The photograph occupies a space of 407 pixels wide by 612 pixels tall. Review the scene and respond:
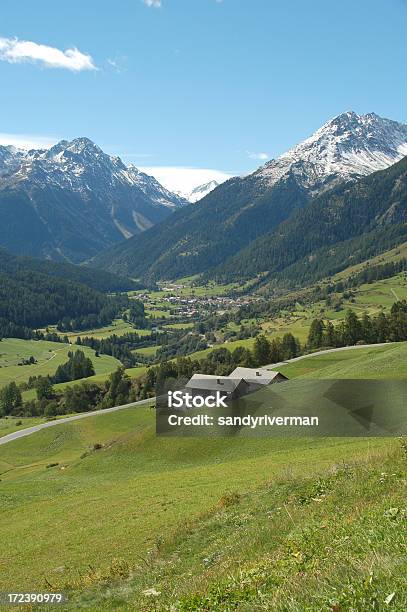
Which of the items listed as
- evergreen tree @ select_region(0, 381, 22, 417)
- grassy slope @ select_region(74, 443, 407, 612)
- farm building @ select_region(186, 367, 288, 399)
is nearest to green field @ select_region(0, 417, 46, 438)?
evergreen tree @ select_region(0, 381, 22, 417)

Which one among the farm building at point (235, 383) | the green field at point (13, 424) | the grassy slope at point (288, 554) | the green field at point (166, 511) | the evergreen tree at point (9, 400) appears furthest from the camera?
the evergreen tree at point (9, 400)

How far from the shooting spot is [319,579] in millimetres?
8703

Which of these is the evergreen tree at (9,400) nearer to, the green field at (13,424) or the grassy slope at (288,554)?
the green field at (13,424)

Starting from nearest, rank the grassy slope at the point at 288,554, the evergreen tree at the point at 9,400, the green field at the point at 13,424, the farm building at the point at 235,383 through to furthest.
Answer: the grassy slope at the point at 288,554, the farm building at the point at 235,383, the green field at the point at 13,424, the evergreen tree at the point at 9,400

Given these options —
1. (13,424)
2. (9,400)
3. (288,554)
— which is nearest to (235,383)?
(13,424)

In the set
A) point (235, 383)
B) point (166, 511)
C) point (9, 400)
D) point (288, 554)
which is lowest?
point (9, 400)

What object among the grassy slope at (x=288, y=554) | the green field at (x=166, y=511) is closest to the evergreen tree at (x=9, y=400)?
the green field at (x=166, y=511)

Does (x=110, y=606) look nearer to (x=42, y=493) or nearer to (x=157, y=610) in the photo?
(x=157, y=610)

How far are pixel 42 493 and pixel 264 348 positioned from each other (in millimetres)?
91265

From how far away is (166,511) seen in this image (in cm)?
2805

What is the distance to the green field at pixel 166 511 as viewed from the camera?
16562 mm

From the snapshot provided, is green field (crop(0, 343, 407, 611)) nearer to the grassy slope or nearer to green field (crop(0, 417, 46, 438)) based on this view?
the grassy slope

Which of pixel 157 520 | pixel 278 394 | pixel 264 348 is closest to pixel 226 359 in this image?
pixel 264 348

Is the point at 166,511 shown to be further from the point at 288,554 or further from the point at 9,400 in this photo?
the point at 9,400
